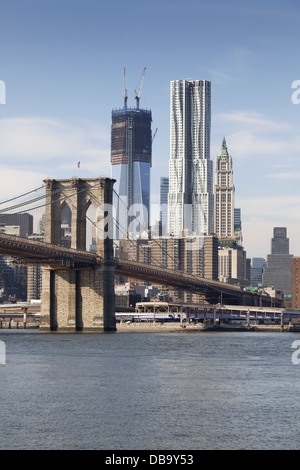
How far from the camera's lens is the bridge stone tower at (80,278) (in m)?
99.1

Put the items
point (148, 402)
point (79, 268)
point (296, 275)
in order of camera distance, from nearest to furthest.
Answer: point (148, 402), point (79, 268), point (296, 275)

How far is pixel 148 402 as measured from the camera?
36562 mm

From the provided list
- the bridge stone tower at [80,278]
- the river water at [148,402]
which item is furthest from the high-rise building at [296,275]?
the river water at [148,402]

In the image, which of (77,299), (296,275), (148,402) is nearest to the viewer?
(148,402)

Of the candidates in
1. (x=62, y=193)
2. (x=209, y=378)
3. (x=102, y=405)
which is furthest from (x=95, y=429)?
(x=62, y=193)

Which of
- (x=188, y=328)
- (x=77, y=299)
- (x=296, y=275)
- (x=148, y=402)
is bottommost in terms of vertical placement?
(x=188, y=328)

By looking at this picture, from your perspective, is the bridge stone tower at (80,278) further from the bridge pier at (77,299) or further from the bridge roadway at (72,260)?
the bridge roadway at (72,260)

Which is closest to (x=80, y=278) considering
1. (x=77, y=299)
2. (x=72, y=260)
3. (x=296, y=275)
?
(x=77, y=299)

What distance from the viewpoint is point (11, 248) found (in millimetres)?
83625

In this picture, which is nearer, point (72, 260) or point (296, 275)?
point (72, 260)

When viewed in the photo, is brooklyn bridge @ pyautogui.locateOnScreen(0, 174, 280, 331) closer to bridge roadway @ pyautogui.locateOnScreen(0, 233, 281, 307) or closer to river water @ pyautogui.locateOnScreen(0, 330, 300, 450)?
bridge roadway @ pyautogui.locateOnScreen(0, 233, 281, 307)

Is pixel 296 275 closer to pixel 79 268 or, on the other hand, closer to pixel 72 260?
pixel 79 268

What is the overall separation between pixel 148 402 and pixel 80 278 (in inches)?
2550

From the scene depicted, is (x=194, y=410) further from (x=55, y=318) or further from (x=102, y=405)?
(x=55, y=318)
